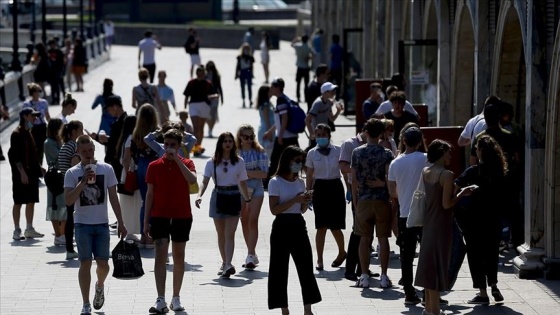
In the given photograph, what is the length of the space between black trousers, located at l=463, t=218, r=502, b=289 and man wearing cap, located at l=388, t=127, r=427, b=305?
1.80 ft

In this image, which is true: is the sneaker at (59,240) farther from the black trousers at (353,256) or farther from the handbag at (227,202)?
the black trousers at (353,256)

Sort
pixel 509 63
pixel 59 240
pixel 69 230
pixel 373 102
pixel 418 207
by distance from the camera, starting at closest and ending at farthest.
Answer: pixel 418 207, pixel 69 230, pixel 59 240, pixel 509 63, pixel 373 102

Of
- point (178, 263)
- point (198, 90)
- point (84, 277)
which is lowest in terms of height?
point (84, 277)

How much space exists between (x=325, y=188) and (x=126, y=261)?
2.94 m

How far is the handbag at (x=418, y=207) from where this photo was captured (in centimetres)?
1398

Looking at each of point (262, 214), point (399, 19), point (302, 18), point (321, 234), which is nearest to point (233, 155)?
point (321, 234)

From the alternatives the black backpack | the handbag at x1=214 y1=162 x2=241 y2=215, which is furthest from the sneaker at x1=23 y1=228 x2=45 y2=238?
the handbag at x1=214 y1=162 x2=241 y2=215

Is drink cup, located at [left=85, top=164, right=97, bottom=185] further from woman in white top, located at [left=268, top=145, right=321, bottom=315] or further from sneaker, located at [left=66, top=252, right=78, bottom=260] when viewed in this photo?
sneaker, located at [left=66, top=252, right=78, bottom=260]

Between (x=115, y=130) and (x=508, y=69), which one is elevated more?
(x=508, y=69)

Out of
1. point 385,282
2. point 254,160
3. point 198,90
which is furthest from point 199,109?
point 385,282

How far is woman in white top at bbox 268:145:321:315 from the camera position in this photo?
1405cm

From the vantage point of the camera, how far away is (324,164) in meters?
16.6

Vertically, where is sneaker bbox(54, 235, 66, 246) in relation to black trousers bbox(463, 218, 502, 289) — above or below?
below

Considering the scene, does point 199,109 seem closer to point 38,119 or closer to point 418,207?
point 38,119
